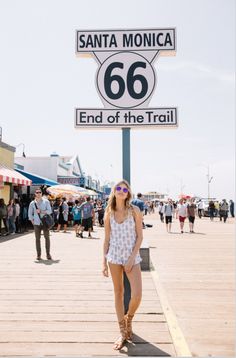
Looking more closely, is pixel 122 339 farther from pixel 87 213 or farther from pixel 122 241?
pixel 87 213

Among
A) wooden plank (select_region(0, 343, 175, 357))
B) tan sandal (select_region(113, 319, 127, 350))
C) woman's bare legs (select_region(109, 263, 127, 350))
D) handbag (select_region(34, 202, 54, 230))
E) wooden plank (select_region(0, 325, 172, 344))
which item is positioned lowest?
wooden plank (select_region(0, 343, 175, 357))

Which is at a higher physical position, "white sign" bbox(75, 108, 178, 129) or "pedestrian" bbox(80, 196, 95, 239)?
"white sign" bbox(75, 108, 178, 129)

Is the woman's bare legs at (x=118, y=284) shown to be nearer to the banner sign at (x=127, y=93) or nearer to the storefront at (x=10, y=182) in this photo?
the banner sign at (x=127, y=93)

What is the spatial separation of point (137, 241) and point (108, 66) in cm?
213

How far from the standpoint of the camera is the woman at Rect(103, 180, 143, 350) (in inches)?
150

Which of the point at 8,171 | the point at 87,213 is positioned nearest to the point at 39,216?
the point at 87,213

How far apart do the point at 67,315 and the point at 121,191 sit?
6.64 feet

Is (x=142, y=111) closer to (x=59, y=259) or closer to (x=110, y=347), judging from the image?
(x=110, y=347)

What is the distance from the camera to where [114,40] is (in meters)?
4.60

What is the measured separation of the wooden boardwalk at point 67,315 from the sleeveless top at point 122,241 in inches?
35.2

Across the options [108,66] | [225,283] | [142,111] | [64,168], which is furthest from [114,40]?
[64,168]

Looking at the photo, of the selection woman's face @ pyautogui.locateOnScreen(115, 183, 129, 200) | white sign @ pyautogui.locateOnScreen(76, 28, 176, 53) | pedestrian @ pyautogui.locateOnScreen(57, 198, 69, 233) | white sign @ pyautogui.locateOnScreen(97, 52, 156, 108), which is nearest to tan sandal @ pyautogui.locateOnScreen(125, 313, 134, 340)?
woman's face @ pyautogui.locateOnScreen(115, 183, 129, 200)

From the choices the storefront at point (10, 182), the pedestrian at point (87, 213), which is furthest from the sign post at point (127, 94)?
the storefront at point (10, 182)

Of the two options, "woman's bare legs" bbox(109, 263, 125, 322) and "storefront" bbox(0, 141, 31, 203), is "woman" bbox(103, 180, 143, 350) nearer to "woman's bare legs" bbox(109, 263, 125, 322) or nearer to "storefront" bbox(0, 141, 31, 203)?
"woman's bare legs" bbox(109, 263, 125, 322)
